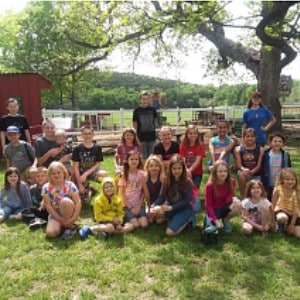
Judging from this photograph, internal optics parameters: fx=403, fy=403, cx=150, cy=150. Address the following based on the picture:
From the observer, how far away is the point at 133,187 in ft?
18.0

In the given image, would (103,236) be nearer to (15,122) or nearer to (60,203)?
(60,203)

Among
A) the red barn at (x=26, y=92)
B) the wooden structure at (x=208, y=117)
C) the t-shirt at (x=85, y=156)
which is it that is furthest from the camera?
the wooden structure at (x=208, y=117)

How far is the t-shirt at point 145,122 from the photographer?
7.18 m

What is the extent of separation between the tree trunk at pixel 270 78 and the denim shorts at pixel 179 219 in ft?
33.9

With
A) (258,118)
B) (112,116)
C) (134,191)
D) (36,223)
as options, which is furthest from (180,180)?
(112,116)

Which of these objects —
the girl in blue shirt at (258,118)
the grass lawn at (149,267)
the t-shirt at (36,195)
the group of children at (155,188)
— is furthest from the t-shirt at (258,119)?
the t-shirt at (36,195)

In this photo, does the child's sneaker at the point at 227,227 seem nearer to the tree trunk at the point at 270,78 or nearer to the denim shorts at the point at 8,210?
the denim shorts at the point at 8,210

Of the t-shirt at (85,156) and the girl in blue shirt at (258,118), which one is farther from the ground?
the girl in blue shirt at (258,118)

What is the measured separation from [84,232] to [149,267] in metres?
1.19

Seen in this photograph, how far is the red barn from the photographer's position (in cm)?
1102

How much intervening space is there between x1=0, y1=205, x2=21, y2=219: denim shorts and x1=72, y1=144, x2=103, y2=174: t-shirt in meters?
1.14

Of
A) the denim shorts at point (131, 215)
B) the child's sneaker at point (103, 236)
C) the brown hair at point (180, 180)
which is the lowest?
the child's sneaker at point (103, 236)

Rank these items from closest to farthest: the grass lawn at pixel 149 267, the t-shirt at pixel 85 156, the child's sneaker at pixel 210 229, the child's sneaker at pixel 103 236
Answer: the grass lawn at pixel 149 267 → the child's sneaker at pixel 210 229 → the child's sneaker at pixel 103 236 → the t-shirt at pixel 85 156

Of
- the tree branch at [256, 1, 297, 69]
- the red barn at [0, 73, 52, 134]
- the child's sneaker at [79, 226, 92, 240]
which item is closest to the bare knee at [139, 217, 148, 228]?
the child's sneaker at [79, 226, 92, 240]
